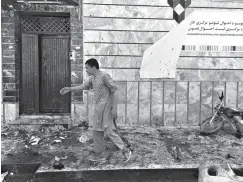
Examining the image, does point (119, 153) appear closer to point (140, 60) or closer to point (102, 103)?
point (102, 103)

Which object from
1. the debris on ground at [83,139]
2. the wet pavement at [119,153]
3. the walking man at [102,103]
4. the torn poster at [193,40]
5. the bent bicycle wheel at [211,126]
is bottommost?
the wet pavement at [119,153]

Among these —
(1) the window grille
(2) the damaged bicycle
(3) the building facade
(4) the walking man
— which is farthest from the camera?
(1) the window grille

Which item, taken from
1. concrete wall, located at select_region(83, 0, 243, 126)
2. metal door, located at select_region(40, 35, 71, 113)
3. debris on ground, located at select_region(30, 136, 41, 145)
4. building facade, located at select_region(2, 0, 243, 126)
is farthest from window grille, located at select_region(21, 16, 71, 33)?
debris on ground, located at select_region(30, 136, 41, 145)

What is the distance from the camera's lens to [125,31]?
6617 mm

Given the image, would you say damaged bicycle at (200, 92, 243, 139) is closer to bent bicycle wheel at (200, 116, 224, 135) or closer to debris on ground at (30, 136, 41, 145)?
bent bicycle wheel at (200, 116, 224, 135)

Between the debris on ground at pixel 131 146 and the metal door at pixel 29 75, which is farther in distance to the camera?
the metal door at pixel 29 75

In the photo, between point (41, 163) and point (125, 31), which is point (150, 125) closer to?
point (125, 31)

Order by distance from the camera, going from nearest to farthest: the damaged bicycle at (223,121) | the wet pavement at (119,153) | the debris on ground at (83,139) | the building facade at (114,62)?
1. the wet pavement at (119,153)
2. the debris on ground at (83,139)
3. the damaged bicycle at (223,121)
4. the building facade at (114,62)

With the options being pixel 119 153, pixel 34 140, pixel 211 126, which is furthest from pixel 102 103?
pixel 211 126

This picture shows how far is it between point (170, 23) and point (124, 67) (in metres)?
1.70

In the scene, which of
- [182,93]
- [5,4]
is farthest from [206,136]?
[5,4]

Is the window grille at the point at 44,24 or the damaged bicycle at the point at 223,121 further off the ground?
the window grille at the point at 44,24

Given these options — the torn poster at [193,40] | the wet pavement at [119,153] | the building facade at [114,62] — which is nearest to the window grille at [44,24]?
the building facade at [114,62]

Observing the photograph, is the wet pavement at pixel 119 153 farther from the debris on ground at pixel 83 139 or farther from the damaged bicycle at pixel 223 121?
the damaged bicycle at pixel 223 121
